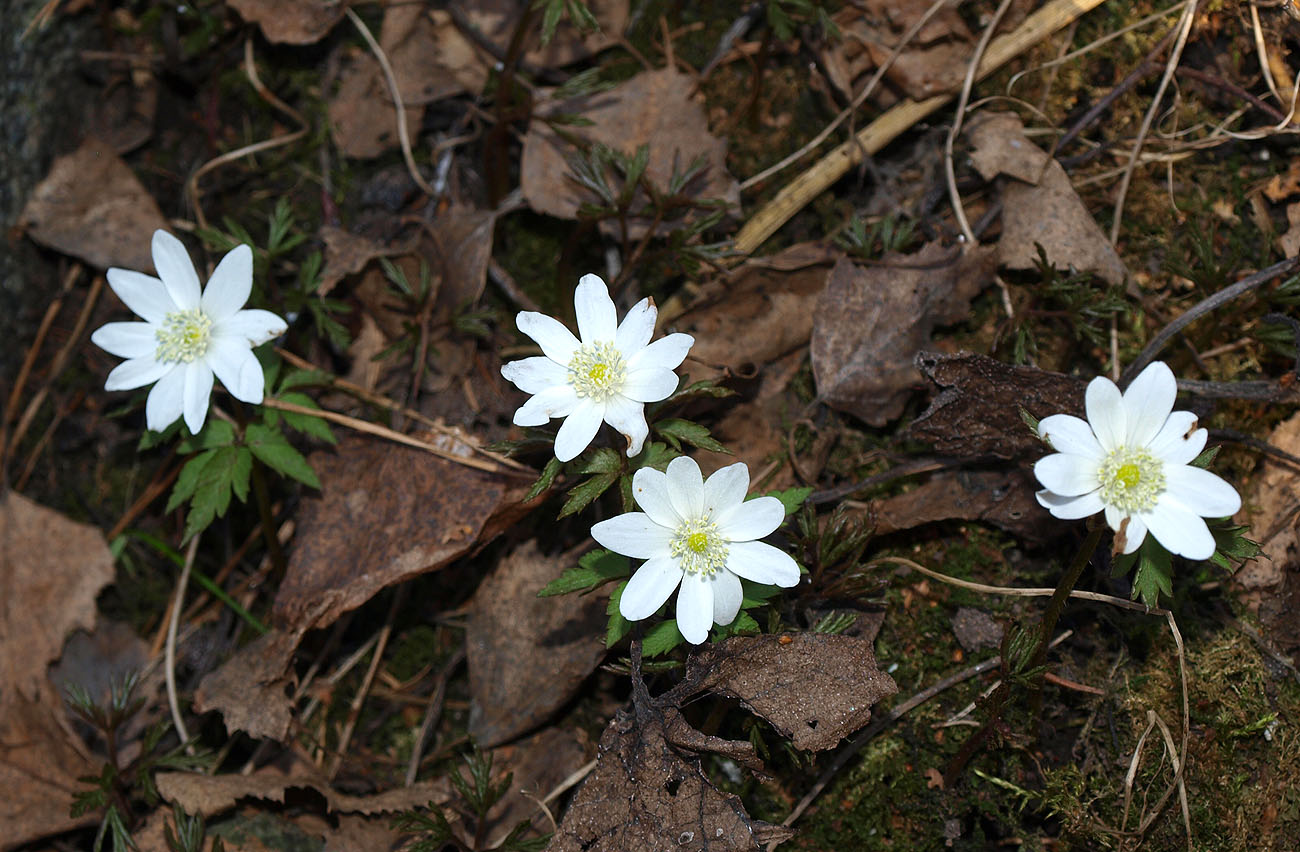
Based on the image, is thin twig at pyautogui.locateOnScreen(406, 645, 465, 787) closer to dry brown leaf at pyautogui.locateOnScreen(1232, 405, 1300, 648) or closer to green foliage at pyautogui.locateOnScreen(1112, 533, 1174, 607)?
green foliage at pyautogui.locateOnScreen(1112, 533, 1174, 607)

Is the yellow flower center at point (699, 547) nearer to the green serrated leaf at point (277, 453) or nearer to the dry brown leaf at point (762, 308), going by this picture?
the dry brown leaf at point (762, 308)

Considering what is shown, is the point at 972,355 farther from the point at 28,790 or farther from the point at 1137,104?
the point at 28,790

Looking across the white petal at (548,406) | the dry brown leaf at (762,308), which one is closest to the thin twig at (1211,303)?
the dry brown leaf at (762,308)

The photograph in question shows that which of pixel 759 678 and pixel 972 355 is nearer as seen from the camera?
pixel 759 678

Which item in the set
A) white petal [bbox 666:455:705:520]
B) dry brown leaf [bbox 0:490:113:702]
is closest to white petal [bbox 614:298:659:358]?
white petal [bbox 666:455:705:520]

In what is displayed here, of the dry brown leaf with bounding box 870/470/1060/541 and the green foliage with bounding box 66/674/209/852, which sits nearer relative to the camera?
the dry brown leaf with bounding box 870/470/1060/541

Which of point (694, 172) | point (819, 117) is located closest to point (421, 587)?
point (694, 172)
